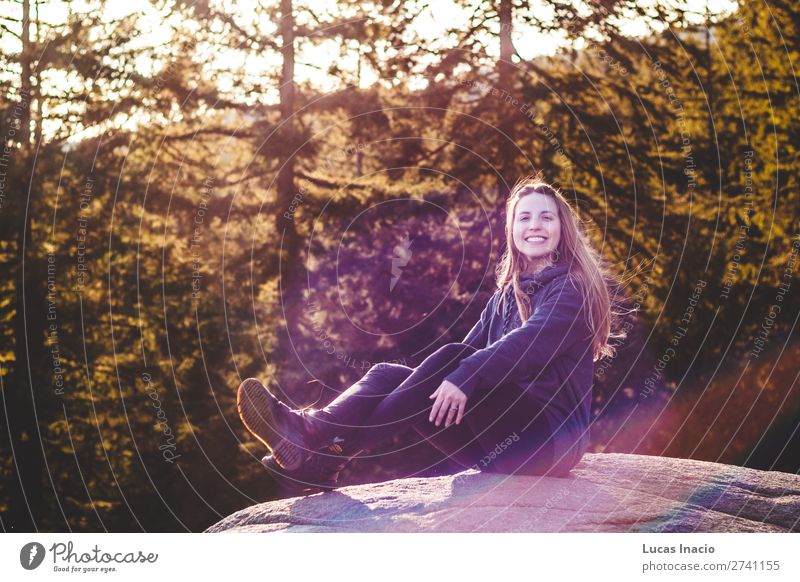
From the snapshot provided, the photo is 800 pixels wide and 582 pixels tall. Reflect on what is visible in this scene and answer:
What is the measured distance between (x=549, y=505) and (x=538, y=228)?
150 cm

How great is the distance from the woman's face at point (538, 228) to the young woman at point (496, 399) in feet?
0.35

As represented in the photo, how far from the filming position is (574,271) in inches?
185

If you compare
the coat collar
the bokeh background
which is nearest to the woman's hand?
the coat collar

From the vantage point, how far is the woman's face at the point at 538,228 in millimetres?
4863

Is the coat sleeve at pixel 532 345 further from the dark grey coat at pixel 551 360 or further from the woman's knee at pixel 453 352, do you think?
the woman's knee at pixel 453 352

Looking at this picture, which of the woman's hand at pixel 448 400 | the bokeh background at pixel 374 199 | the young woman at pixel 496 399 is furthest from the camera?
→ the bokeh background at pixel 374 199

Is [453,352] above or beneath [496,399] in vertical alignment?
above

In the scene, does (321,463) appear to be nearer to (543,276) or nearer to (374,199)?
(543,276)

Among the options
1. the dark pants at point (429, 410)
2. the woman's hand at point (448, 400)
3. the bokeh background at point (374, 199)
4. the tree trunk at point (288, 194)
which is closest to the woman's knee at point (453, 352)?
the dark pants at point (429, 410)

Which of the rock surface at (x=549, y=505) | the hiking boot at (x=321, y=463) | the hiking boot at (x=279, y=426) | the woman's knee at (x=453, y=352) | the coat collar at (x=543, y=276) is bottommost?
the rock surface at (x=549, y=505)

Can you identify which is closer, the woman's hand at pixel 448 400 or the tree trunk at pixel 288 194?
the woman's hand at pixel 448 400

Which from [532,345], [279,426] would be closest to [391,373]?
[279,426]

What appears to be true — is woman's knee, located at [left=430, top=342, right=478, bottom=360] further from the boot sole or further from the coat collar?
the boot sole

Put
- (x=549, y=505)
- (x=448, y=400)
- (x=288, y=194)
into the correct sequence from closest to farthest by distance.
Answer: (x=448, y=400)
(x=549, y=505)
(x=288, y=194)
